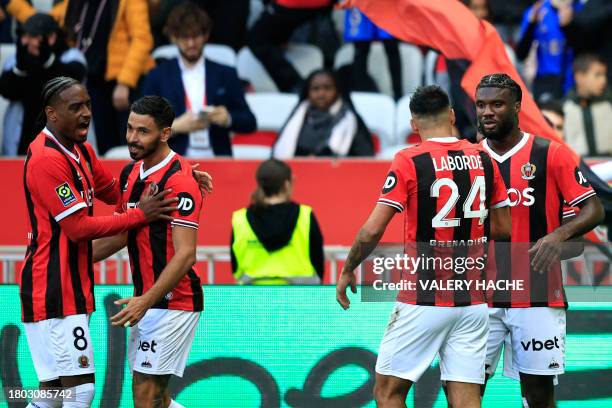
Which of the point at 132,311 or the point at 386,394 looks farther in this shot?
the point at 386,394

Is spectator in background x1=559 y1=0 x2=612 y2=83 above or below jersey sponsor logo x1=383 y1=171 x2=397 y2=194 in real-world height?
above

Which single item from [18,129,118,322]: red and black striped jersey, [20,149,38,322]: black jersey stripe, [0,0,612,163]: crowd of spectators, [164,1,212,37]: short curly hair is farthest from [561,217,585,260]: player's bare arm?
[164,1,212,37]: short curly hair

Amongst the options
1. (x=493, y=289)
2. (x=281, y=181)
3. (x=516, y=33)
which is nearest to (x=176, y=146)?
(x=281, y=181)

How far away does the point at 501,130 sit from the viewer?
23.9ft

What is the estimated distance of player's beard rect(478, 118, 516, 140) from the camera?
7.28 metres

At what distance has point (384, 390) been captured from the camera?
22.3 feet

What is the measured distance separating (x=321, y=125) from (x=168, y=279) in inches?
192

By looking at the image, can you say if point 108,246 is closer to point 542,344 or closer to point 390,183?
point 390,183

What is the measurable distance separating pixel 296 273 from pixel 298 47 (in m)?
4.72

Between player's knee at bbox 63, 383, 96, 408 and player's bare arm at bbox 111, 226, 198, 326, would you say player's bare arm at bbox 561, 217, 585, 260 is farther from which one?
player's knee at bbox 63, 383, 96, 408

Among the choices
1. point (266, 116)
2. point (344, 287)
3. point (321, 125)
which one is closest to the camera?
point (344, 287)

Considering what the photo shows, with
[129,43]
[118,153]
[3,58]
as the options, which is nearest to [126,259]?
[118,153]

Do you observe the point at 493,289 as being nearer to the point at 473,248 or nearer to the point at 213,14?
the point at 473,248

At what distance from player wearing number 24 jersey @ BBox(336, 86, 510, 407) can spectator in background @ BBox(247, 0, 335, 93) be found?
5.92 metres
